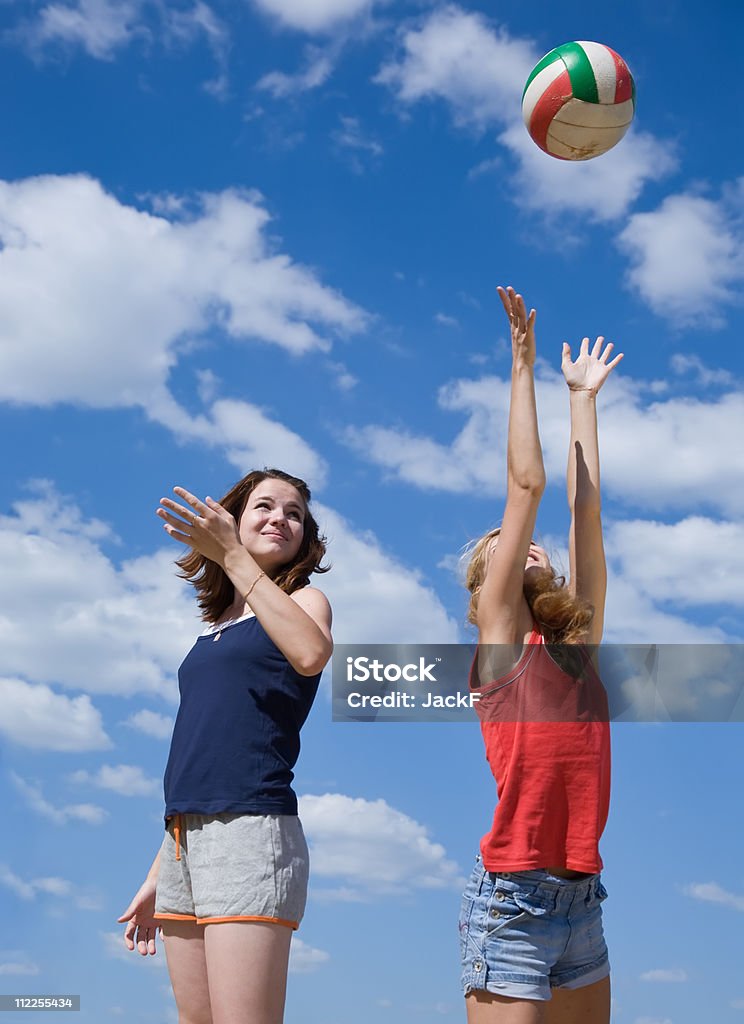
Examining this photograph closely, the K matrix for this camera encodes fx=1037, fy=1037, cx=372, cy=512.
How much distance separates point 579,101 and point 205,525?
3913 millimetres

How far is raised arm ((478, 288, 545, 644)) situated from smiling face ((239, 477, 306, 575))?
1.00 m

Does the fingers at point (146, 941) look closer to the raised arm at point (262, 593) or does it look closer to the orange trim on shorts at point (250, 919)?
the orange trim on shorts at point (250, 919)

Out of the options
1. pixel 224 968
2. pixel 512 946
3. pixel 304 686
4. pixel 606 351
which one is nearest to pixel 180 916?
pixel 224 968

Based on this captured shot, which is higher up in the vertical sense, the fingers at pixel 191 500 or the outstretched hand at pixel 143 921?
the fingers at pixel 191 500

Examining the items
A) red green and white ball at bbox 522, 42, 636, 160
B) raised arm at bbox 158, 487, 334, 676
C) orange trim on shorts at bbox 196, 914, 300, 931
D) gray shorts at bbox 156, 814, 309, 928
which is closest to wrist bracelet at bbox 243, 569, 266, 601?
raised arm at bbox 158, 487, 334, 676

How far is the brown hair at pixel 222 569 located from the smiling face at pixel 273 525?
5 centimetres

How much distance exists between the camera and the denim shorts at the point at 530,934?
369 centimetres

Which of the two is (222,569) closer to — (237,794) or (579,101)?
(237,794)

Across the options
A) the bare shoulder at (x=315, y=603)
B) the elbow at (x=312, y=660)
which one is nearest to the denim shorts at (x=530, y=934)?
the elbow at (x=312, y=660)

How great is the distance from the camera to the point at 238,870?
3.88 meters

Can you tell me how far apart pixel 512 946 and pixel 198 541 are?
200 cm

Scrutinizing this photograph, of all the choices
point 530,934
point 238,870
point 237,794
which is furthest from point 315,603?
point 530,934

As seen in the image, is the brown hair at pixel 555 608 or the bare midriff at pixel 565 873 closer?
the bare midriff at pixel 565 873

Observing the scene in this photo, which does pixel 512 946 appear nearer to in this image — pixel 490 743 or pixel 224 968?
pixel 490 743
